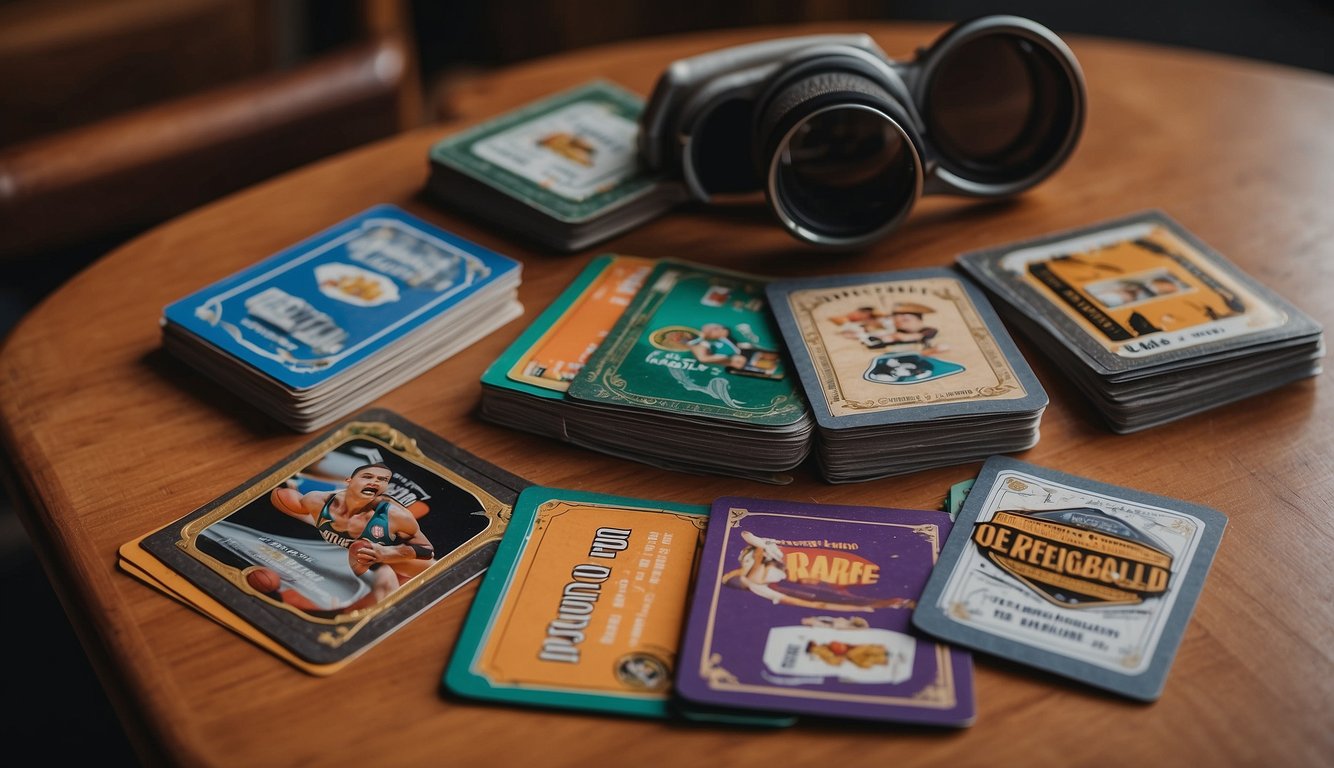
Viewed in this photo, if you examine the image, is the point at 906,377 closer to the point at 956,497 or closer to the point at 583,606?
the point at 956,497

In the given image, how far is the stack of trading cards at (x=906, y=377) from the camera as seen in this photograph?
0.93 meters

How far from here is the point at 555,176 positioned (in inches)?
49.4

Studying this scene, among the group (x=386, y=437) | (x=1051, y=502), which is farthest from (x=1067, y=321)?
(x=386, y=437)

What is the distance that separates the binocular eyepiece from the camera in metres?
1.12

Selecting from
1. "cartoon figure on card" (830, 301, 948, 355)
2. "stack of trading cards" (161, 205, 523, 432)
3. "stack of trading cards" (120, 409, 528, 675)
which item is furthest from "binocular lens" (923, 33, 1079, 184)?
"stack of trading cards" (120, 409, 528, 675)

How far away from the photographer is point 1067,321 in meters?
1.05

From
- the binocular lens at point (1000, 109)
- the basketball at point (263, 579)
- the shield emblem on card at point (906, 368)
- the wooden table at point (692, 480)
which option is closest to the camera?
the wooden table at point (692, 480)

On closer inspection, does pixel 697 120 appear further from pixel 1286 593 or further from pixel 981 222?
pixel 1286 593

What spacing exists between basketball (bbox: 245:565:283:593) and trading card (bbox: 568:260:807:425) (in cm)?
27

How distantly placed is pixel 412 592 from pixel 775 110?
58 centimetres

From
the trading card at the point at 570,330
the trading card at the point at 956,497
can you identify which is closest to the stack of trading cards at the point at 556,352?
the trading card at the point at 570,330

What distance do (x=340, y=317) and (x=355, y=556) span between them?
291 millimetres

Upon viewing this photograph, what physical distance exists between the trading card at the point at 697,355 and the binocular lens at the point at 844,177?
0.10m

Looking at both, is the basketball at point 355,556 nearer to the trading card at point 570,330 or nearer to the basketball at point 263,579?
the basketball at point 263,579
